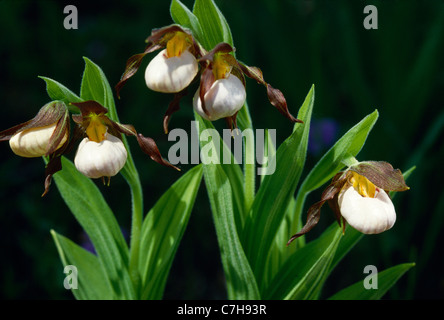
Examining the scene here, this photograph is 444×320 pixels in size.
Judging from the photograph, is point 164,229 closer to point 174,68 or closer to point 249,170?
point 249,170

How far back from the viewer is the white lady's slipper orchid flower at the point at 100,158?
2.86ft

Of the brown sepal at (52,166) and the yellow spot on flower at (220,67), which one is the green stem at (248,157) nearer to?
the yellow spot on flower at (220,67)

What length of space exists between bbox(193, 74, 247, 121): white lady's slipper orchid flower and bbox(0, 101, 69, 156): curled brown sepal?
0.25 meters

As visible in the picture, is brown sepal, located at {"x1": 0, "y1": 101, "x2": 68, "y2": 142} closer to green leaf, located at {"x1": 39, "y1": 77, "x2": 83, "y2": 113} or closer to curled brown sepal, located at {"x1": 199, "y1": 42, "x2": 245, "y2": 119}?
green leaf, located at {"x1": 39, "y1": 77, "x2": 83, "y2": 113}

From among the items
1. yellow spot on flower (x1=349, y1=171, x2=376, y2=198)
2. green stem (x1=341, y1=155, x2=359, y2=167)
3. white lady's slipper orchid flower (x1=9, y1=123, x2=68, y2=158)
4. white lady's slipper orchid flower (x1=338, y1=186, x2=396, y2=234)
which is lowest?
white lady's slipper orchid flower (x1=338, y1=186, x2=396, y2=234)

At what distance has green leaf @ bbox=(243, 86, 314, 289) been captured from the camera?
102 centimetres

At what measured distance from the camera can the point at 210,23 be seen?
0.98m

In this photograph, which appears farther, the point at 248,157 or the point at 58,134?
the point at 248,157

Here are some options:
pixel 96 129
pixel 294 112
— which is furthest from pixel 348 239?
pixel 294 112

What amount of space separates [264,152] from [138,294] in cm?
45

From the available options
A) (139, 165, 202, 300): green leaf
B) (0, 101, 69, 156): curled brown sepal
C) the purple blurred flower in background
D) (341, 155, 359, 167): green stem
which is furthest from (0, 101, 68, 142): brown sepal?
the purple blurred flower in background

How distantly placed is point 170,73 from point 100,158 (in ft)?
0.64

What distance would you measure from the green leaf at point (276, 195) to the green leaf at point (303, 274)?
53mm

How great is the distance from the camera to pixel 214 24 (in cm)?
98
